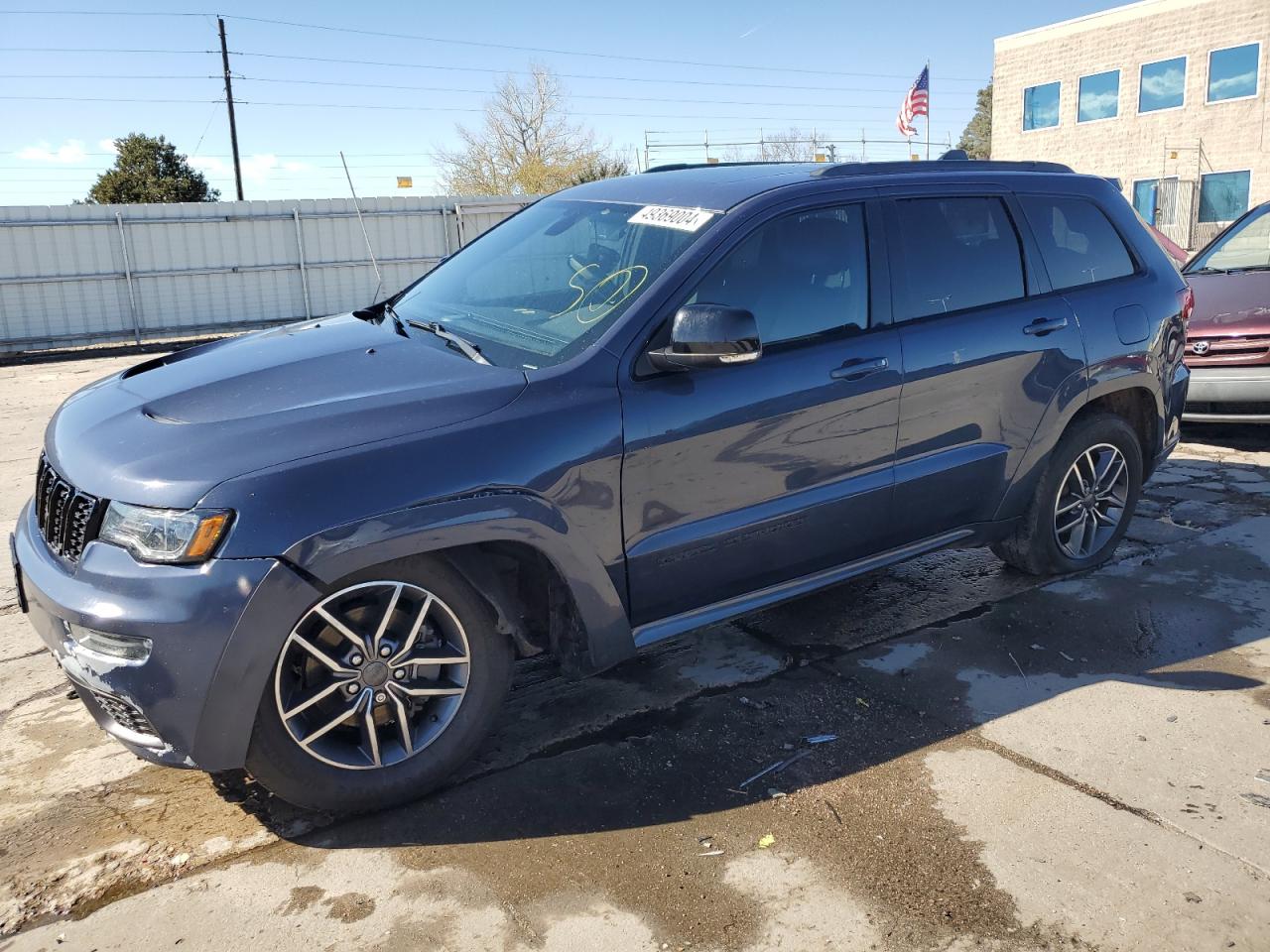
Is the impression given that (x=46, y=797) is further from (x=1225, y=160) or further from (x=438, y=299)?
(x=1225, y=160)

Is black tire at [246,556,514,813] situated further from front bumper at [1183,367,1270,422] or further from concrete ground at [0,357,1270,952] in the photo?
front bumper at [1183,367,1270,422]

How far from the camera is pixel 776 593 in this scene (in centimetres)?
367

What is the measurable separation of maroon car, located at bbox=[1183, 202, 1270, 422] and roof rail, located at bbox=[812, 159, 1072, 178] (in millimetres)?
3168

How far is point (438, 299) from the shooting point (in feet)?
13.2

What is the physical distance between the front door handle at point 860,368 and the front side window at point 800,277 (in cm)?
13

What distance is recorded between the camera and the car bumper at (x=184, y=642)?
259cm

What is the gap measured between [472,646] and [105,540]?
103cm

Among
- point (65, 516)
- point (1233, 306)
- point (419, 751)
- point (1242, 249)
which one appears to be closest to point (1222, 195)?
point (1242, 249)

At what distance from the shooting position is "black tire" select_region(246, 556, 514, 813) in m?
2.82

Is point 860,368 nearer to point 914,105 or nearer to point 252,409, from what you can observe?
point 252,409

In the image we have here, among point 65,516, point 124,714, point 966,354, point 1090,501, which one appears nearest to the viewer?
point 124,714

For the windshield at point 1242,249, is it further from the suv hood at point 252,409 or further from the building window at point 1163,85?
the building window at point 1163,85

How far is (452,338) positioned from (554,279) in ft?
1.49

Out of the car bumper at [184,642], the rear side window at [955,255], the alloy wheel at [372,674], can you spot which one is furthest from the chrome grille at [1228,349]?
the car bumper at [184,642]
